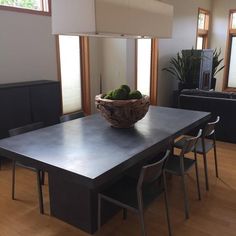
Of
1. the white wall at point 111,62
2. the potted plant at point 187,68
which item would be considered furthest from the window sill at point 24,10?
the potted plant at point 187,68

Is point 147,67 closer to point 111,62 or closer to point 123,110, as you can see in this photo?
point 111,62

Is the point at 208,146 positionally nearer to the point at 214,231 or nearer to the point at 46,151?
the point at 214,231

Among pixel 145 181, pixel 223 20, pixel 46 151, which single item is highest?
pixel 223 20

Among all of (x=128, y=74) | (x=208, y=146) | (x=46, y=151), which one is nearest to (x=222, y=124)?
(x=208, y=146)

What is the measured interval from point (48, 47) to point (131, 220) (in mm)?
2881

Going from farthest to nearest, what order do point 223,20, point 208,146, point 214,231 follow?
point 223,20
point 208,146
point 214,231

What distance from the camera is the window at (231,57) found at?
7.78 m

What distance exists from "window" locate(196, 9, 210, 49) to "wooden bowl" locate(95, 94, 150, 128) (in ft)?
19.7

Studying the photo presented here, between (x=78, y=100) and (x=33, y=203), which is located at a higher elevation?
(x=78, y=100)

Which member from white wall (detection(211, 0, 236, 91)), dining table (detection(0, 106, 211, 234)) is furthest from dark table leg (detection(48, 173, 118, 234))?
white wall (detection(211, 0, 236, 91))

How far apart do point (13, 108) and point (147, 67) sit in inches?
131

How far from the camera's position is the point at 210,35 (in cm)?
812

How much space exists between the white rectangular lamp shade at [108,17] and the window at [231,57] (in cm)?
637

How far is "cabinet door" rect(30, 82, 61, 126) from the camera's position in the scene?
370 centimetres
